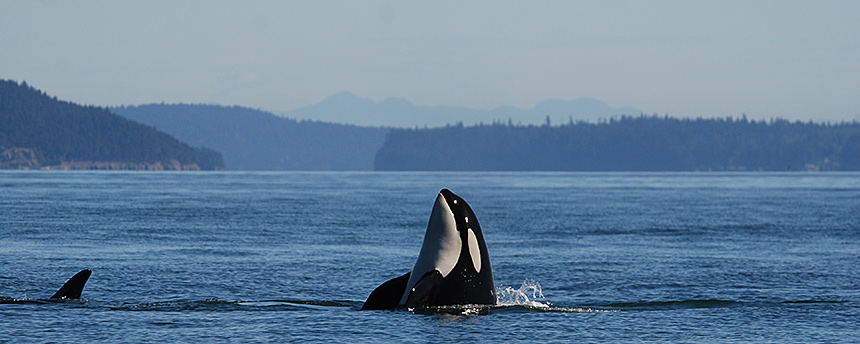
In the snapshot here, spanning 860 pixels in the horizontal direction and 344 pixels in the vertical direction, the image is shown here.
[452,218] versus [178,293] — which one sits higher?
[452,218]

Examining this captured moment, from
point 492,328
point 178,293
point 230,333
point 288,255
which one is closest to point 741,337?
point 492,328

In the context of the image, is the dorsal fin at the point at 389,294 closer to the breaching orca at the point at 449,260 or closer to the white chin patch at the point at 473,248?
the breaching orca at the point at 449,260

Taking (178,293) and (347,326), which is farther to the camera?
(178,293)

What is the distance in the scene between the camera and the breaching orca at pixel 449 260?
49.6ft

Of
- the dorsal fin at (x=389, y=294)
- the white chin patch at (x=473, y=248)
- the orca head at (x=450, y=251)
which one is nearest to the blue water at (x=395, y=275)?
the dorsal fin at (x=389, y=294)

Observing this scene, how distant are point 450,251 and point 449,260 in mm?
147

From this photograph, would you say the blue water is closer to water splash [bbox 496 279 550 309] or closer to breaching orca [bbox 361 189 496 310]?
water splash [bbox 496 279 550 309]

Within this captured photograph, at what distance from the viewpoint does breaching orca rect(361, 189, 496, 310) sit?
595 inches

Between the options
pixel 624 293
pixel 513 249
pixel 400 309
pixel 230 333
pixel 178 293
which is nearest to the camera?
pixel 230 333

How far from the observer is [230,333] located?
1460 cm

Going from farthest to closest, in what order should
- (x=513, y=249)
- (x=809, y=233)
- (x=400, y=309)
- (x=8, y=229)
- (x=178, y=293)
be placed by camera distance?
(x=809, y=233)
(x=8, y=229)
(x=513, y=249)
(x=178, y=293)
(x=400, y=309)

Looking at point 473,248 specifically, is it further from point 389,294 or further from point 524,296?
point 524,296

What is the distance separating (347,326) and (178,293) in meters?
5.46

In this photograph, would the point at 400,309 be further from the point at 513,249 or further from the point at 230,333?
the point at 513,249
